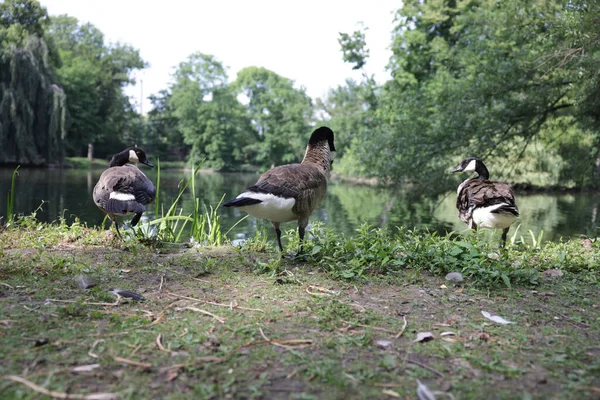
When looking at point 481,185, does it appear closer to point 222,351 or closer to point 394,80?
point 222,351

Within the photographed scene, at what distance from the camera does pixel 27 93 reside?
104ft

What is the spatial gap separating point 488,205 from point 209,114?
2443 inches

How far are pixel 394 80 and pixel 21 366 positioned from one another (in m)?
37.1

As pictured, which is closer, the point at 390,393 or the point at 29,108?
the point at 390,393

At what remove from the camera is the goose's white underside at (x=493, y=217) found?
5855 mm

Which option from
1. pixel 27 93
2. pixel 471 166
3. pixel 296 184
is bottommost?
pixel 296 184

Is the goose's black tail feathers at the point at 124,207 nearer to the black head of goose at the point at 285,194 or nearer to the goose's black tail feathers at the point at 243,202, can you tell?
the black head of goose at the point at 285,194

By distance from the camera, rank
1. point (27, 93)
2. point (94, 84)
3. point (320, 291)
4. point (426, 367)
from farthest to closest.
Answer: point (94, 84) < point (27, 93) < point (320, 291) < point (426, 367)

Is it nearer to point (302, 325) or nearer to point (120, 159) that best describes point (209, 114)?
point (120, 159)

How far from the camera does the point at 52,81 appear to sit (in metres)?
35.2

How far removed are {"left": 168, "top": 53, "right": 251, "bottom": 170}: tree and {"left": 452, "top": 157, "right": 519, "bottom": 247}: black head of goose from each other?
57.2 m

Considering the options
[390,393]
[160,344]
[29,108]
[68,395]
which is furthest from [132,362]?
[29,108]

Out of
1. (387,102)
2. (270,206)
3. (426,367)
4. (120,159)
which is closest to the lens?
(426,367)

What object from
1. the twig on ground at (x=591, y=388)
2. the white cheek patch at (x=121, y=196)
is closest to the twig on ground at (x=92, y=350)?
the twig on ground at (x=591, y=388)
